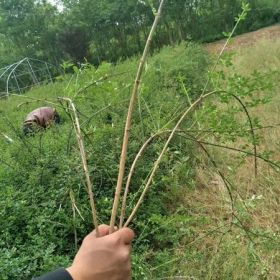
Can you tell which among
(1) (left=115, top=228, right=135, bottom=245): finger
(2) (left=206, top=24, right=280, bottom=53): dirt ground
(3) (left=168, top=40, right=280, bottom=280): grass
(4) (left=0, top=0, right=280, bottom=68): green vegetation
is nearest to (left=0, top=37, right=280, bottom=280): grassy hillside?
(3) (left=168, top=40, right=280, bottom=280): grass

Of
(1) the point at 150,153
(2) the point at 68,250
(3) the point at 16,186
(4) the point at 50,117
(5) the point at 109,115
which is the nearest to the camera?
(2) the point at 68,250

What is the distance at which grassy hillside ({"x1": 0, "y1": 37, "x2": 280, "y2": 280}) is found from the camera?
6.77 ft

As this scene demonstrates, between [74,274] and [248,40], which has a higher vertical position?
[74,274]

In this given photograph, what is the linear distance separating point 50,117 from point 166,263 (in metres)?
4.94

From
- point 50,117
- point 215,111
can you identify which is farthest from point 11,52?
point 215,111

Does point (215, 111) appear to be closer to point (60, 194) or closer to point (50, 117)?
point (60, 194)

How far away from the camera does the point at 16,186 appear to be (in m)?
4.05

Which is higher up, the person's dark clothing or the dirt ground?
the person's dark clothing

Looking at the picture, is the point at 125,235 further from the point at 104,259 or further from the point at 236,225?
the point at 236,225

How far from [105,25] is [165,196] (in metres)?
22.9

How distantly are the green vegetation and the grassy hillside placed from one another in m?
20.3

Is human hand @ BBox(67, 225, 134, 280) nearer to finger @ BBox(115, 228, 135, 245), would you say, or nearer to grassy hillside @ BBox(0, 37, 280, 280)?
finger @ BBox(115, 228, 135, 245)

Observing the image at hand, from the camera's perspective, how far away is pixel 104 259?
1117 millimetres

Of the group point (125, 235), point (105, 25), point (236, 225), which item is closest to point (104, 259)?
point (125, 235)
